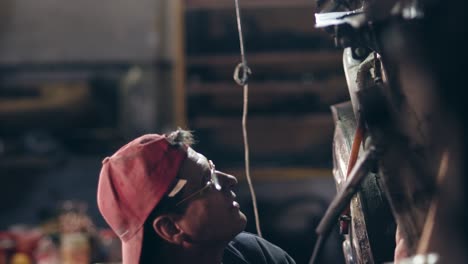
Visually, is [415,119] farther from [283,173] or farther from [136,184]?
[283,173]

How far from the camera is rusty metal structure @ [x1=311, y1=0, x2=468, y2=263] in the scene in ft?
4.05

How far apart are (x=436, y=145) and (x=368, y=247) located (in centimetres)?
60

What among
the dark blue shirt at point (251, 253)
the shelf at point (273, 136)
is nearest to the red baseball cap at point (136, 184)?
the dark blue shirt at point (251, 253)

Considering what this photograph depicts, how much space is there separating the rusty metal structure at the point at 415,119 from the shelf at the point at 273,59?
147 inches

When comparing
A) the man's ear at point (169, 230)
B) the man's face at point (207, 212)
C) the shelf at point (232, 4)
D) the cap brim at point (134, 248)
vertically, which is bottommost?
the cap brim at point (134, 248)

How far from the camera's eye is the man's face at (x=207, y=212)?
2.10 meters

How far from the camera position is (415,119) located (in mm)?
1412

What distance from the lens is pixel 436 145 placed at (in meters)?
1.32

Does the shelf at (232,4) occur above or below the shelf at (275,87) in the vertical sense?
above

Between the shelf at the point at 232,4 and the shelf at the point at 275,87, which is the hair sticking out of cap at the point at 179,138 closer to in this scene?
the shelf at the point at 275,87

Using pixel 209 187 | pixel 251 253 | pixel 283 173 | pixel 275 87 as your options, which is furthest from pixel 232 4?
pixel 209 187

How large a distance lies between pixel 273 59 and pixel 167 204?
11.3 ft

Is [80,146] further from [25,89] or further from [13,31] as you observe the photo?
[13,31]

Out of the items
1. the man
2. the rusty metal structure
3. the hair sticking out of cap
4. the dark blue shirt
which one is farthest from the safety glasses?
the rusty metal structure
